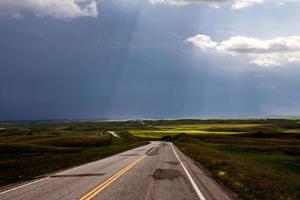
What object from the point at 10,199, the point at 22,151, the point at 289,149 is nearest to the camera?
the point at 10,199

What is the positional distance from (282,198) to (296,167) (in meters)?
25.0

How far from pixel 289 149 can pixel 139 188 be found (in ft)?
158

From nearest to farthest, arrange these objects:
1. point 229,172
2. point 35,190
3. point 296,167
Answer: point 35,190
point 229,172
point 296,167

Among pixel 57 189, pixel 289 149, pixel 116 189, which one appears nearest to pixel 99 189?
pixel 116 189

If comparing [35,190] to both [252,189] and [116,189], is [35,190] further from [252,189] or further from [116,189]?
[252,189]

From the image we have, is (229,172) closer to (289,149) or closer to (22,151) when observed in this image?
(289,149)

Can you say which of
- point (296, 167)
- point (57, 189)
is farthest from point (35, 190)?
point (296, 167)

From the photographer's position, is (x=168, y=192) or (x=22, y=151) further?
(x=22, y=151)

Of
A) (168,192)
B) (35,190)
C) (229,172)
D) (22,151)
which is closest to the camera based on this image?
(168,192)

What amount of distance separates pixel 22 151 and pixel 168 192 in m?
56.3

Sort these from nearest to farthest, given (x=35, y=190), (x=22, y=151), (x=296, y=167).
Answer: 1. (x=35, y=190)
2. (x=296, y=167)
3. (x=22, y=151)

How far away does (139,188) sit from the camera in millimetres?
17062

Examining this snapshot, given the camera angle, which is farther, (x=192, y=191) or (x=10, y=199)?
(x=192, y=191)

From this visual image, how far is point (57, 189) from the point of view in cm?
1709
